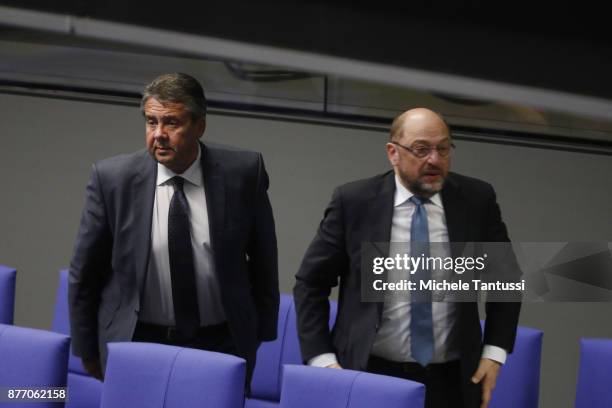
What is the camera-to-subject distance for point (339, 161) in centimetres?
476

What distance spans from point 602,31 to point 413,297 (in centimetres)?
196

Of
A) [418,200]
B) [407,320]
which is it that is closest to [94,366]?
[407,320]

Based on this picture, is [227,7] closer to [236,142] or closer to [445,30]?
[445,30]

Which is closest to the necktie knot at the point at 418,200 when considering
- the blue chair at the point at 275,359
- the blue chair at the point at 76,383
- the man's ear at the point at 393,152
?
the man's ear at the point at 393,152

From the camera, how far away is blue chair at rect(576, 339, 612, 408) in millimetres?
2898

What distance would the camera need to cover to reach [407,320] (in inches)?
95.1

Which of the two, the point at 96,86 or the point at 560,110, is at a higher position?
the point at 96,86

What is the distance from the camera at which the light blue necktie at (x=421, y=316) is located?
238cm

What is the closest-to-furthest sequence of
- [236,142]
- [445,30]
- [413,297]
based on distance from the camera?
[445,30], [413,297], [236,142]

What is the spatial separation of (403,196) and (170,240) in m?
0.62

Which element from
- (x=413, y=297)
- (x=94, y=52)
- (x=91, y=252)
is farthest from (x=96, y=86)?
(x=413, y=297)

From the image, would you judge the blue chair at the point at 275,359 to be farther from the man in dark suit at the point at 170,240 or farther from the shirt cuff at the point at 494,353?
the shirt cuff at the point at 494,353

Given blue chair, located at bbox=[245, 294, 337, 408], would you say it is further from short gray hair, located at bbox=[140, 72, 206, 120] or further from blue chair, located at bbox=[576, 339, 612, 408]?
short gray hair, located at bbox=[140, 72, 206, 120]

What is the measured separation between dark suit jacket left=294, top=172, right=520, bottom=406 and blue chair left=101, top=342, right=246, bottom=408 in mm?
439
